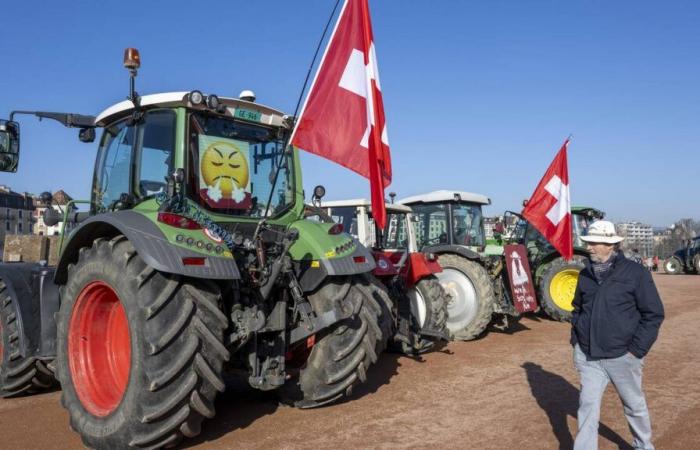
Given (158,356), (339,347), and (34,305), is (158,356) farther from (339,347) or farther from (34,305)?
(34,305)

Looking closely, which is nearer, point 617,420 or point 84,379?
point 84,379

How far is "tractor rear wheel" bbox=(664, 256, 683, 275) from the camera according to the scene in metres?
28.1

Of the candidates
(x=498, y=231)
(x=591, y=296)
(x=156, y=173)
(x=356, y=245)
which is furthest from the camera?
(x=498, y=231)

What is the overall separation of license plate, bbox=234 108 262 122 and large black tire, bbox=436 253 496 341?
4703mm

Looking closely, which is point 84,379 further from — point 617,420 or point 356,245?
point 617,420

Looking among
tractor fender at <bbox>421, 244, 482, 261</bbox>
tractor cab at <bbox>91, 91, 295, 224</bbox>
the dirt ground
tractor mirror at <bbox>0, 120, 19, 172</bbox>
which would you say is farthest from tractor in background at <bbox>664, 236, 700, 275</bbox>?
tractor mirror at <bbox>0, 120, 19, 172</bbox>

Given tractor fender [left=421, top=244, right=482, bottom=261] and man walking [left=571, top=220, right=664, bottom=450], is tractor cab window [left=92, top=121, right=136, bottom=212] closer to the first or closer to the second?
man walking [left=571, top=220, right=664, bottom=450]

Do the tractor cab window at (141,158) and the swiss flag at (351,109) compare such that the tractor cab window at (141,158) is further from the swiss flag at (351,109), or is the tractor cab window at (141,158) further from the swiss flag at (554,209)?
the swiss flag at (554,209)

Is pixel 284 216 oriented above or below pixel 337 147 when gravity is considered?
below

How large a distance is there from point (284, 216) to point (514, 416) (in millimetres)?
2535

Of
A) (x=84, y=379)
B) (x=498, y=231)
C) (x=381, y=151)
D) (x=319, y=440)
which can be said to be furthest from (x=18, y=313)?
(x=498, y=231)

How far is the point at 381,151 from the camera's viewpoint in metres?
4.94

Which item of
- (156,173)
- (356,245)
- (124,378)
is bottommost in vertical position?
(124,378)

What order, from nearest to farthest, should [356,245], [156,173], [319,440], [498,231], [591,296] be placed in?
[591,296]
[319,440]
[156,173]
[356,245]
[498,231]
